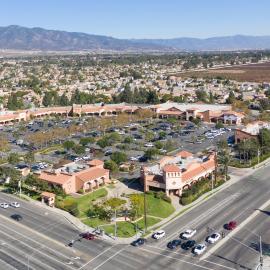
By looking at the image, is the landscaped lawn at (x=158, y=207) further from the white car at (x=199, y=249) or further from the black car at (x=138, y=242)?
the white car at (x=199, y=249)

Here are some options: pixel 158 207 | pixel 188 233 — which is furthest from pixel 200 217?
pixel 188 233

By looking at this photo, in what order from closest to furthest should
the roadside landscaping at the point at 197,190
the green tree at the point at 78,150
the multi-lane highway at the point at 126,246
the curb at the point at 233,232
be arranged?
the multi-lane highway at the point at 126,246
the curb at the point at 233,232
the roadside landscaping at the point at 197,190
the green tree at the point at 78,150

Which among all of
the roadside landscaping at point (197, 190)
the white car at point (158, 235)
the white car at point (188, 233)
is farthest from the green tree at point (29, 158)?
the white car at point (188, 233)

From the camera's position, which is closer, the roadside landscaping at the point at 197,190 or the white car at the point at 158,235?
the white car at the point at 158,235

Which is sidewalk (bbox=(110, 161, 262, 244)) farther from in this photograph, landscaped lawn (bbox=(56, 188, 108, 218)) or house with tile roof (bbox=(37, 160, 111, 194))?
house with tile roof (bbox=(37, 160, 111, 194))

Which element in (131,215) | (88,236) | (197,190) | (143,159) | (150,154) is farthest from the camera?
(143,159)

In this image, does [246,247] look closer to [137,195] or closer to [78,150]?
[137,195]
